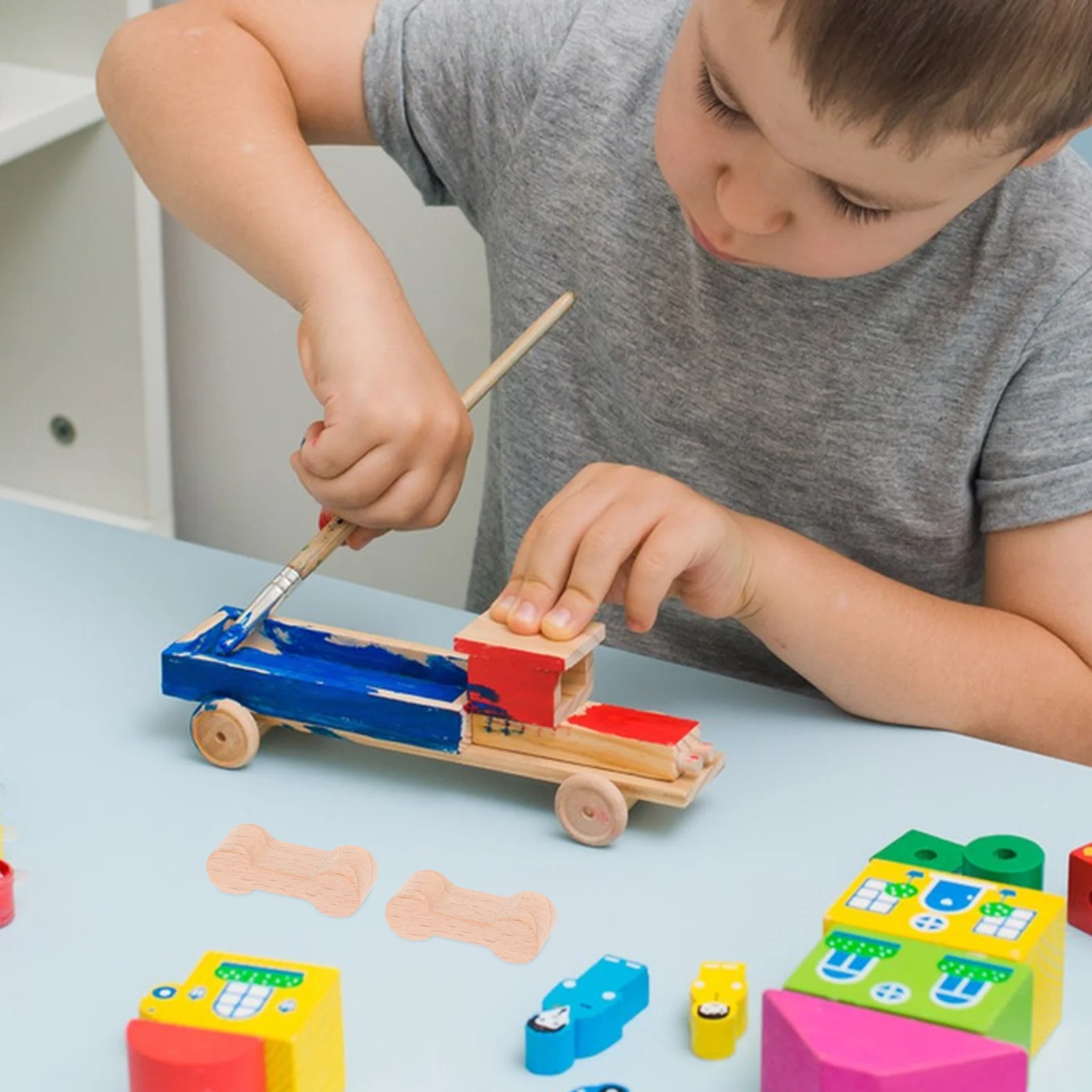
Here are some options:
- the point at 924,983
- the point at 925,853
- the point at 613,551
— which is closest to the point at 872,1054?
the point at 924,983

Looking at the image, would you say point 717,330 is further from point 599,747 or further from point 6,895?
point 6,895

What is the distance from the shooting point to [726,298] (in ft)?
2.79

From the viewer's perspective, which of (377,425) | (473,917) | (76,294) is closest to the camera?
(473,917)

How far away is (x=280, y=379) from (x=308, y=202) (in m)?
0.53

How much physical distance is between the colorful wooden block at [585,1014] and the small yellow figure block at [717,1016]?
0.07 ft

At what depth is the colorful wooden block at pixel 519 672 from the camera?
0.64 metres

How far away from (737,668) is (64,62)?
0.67 metres

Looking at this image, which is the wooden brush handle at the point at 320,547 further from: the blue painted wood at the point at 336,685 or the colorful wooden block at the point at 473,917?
the colorful wooden block at the point at 473,917

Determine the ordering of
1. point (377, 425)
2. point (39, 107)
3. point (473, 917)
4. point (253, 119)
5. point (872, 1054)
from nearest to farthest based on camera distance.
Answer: point (872, 1054) → point (473, 917) → point (377, 425) → point (253, 119) → point (39, 107)

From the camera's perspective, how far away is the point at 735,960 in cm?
57

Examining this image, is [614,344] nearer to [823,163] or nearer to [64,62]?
[823,163]

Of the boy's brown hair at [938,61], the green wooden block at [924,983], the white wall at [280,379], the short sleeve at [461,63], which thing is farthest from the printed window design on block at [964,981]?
the white wall at [280,379]

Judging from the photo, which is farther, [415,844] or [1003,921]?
[415,844]

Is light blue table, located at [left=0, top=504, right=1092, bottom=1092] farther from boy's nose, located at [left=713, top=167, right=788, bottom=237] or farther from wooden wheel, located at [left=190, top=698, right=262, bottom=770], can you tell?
boy's nose, located at [left=713, top=167, right=788, bottom=237]
